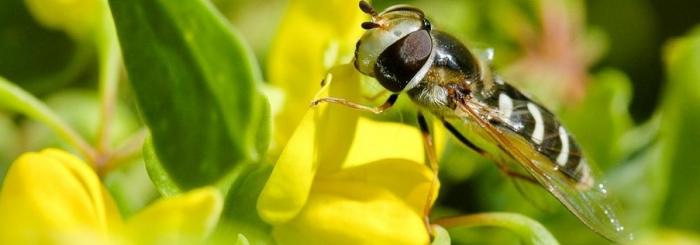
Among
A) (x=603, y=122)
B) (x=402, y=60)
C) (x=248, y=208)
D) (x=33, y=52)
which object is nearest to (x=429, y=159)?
(x=402, y=60)

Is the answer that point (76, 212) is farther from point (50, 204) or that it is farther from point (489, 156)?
point (489, 156)

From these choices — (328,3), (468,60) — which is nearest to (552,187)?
(468,60)

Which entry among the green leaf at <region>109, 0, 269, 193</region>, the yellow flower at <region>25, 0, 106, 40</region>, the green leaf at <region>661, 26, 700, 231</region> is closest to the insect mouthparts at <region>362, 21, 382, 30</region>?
the green leaf at <region>109, 0, 269, 193</region>

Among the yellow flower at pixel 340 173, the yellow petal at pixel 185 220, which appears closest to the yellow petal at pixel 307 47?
the yellow flower at pixel 340 173

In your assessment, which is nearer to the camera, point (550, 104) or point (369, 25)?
point (369, 25)

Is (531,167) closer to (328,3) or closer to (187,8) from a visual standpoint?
(328,3)

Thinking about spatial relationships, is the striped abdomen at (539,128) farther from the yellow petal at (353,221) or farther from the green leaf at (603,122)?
the yellow petal at (353,221)

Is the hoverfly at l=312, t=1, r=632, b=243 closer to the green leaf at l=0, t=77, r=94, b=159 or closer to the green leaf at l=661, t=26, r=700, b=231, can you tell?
the green leaf at l=661, t=26, r=700, b=231
